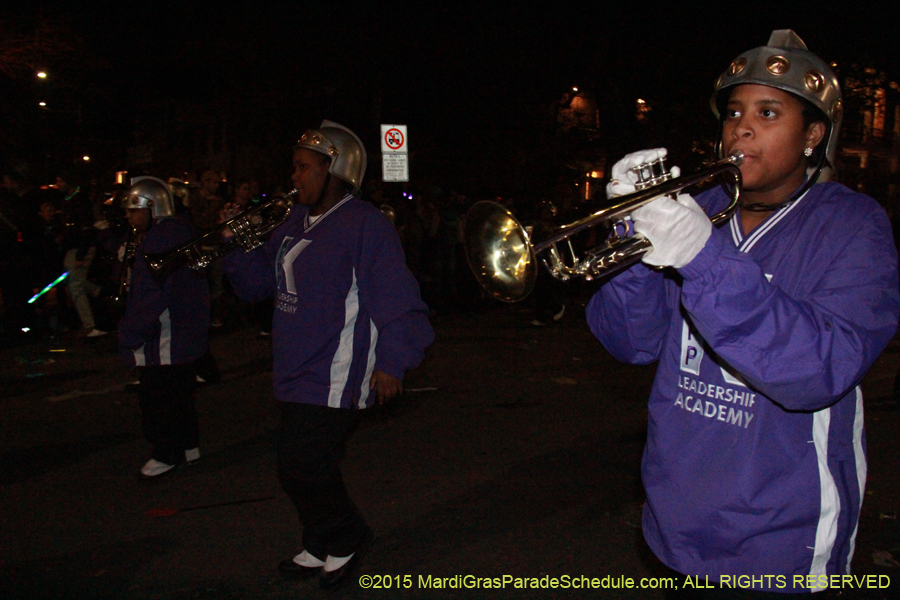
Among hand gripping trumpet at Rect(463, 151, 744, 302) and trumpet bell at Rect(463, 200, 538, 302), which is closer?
hand gripping trumpet at Rect(463, 151, 744, 302)

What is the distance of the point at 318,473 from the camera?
A: 11.8 ft

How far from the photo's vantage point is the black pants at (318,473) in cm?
359

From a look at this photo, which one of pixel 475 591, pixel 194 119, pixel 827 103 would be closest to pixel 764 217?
pixel 827 103

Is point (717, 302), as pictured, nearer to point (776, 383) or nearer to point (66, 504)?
point (776, 383)

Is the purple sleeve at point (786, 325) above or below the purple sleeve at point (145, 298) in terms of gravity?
above

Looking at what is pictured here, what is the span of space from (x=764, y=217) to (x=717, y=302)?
1.99 feet

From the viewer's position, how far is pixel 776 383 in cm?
162

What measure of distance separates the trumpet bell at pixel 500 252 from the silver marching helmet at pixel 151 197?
3.69 m

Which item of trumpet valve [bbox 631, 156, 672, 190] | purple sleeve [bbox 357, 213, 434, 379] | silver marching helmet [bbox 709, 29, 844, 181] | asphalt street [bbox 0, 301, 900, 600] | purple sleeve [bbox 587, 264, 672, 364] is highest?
silver marching helmet [bbox 709, 29, 844, 181]

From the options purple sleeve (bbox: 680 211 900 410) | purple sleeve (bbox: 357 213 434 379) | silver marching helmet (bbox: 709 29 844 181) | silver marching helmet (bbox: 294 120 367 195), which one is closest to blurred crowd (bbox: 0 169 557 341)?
silver marching helmet (bbox: 294 120 367 195)

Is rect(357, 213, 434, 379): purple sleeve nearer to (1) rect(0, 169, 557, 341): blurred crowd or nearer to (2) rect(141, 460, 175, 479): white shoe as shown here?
(2) rect(141, 460, 175, 479): white shoe

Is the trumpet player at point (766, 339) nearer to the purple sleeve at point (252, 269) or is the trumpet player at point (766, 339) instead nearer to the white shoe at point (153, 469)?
the purple sleeve at point (252, 269)

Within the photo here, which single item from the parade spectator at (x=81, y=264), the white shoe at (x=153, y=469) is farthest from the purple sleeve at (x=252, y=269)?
the parade spectator at (x=81, y=264)

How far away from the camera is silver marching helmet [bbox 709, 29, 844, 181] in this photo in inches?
76.7
